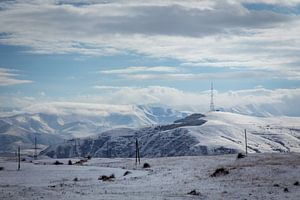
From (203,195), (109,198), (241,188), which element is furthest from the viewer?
(241,188)

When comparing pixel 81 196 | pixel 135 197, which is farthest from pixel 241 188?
pixel 81 196

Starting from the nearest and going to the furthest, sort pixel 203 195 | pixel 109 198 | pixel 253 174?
pixel 109 198 → pixel 203 195 → pixel 253 174

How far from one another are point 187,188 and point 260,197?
1188cm

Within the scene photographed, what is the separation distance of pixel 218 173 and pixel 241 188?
17437 millimetres

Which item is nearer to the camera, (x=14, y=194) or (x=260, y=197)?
(x=260, y=197)

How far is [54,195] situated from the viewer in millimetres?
44875

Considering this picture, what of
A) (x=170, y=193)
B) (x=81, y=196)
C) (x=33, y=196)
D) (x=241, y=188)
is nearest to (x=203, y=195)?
(x=170, y=193)

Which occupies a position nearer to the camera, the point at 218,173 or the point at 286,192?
the point at 286,192

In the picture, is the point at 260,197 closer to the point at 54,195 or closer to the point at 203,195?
the point at 203,195

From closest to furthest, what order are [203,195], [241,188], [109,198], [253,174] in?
[109,198] → [203,195] → [241,188] → [253,174]

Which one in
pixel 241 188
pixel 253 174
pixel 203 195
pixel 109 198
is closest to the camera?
pixel 109 198

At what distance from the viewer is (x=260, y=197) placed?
141ft

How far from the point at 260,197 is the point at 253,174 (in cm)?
2321

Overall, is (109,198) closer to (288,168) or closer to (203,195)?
(203,195)
